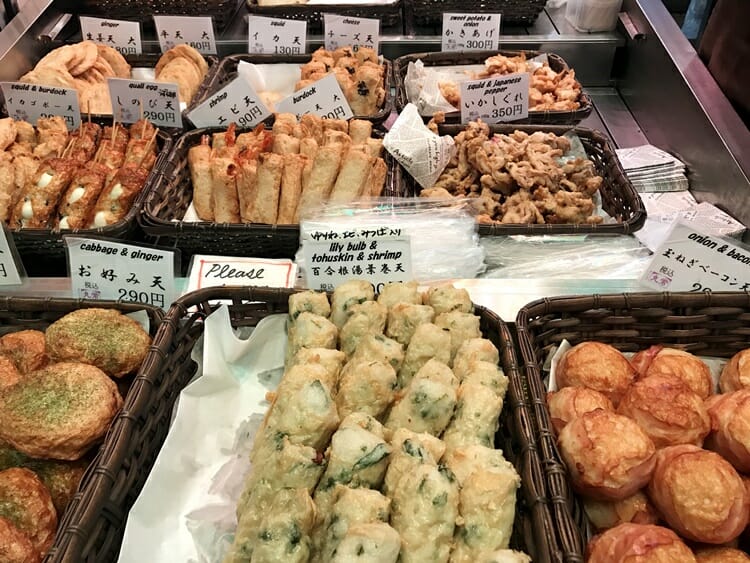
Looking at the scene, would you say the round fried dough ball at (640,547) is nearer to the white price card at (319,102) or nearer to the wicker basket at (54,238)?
the wicker basket at (54,238)

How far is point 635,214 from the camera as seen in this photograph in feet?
8.02

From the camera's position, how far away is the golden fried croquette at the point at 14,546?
1.31m

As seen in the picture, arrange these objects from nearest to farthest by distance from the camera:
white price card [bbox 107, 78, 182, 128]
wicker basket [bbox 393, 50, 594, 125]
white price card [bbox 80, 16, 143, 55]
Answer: white price card [bbox 107, 78, 182, 128], wicker basket [bbox 393, 50, 594, 125], white price card [bbox 80, 16, 143, 55]

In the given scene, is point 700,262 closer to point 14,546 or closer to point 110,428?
point 110,428

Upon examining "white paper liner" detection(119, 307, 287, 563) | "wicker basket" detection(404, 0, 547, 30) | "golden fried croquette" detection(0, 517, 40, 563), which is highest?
"wicker basket" detection(404, 0, 547, 30)

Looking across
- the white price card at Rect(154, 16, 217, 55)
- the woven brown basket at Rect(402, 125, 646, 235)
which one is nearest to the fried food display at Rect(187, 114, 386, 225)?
the woven brown basket at Rect(402, 125, 646, 235)

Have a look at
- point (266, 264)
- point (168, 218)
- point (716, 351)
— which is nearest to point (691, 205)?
point (716, 351)

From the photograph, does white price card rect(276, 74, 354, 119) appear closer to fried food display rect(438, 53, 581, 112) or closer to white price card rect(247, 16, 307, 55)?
fried food display rect(438, 53, 581, 112)

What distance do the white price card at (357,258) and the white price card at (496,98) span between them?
4.26 ft

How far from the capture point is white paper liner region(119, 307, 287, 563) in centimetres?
154

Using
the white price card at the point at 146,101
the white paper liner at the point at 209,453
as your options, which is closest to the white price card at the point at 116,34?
the white price card at the point at 146,101

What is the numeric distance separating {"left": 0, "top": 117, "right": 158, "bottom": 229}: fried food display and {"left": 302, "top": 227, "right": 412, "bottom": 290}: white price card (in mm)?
978

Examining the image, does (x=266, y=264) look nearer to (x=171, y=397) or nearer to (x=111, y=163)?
(x=171, y=397)

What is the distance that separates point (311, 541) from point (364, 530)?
166 mm
